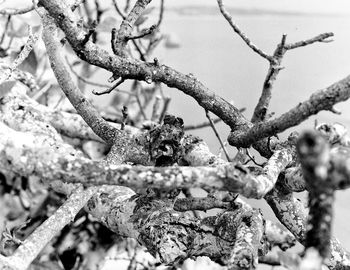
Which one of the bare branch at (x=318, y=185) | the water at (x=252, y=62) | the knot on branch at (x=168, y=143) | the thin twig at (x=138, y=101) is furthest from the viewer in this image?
the water at (x=252, y=62)

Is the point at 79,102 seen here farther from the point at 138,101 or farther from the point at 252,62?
the point at 252,62

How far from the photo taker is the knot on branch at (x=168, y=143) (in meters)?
0.56

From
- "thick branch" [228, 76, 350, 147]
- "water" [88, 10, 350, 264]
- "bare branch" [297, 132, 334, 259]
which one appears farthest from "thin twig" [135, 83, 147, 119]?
"bare branch" [297, 132, 334, 259]

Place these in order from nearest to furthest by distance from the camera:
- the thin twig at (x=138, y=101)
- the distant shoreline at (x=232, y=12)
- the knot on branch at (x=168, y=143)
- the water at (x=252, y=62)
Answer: the knot on branch at (x=168, y=143) → the thin twig at (x=138, y=101) → the water at (x=252, y=62) → the distant shoreline at (x=232, y=12)

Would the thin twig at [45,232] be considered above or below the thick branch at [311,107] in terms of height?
below

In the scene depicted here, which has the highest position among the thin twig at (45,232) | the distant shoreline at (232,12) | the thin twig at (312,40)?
the distant shoreline at (232,12)

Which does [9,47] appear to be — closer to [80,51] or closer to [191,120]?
[191,120]

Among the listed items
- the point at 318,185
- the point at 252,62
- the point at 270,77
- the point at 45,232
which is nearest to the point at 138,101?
the point at 252,62

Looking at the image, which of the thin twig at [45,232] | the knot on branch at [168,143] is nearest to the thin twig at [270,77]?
the knot on branch at [168,143]

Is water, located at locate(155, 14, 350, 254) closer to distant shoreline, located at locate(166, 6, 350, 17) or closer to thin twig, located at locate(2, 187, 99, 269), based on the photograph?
distant shoreline, located at locate(166, 6, 350, 17)

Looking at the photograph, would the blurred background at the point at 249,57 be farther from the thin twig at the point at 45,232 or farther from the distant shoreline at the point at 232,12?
the thin twig at the point at 45,232

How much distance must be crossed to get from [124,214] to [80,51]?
18 centimetres

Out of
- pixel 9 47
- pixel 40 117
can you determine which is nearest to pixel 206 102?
pixel 40 117

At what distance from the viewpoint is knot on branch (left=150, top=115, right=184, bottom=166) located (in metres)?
0.56
